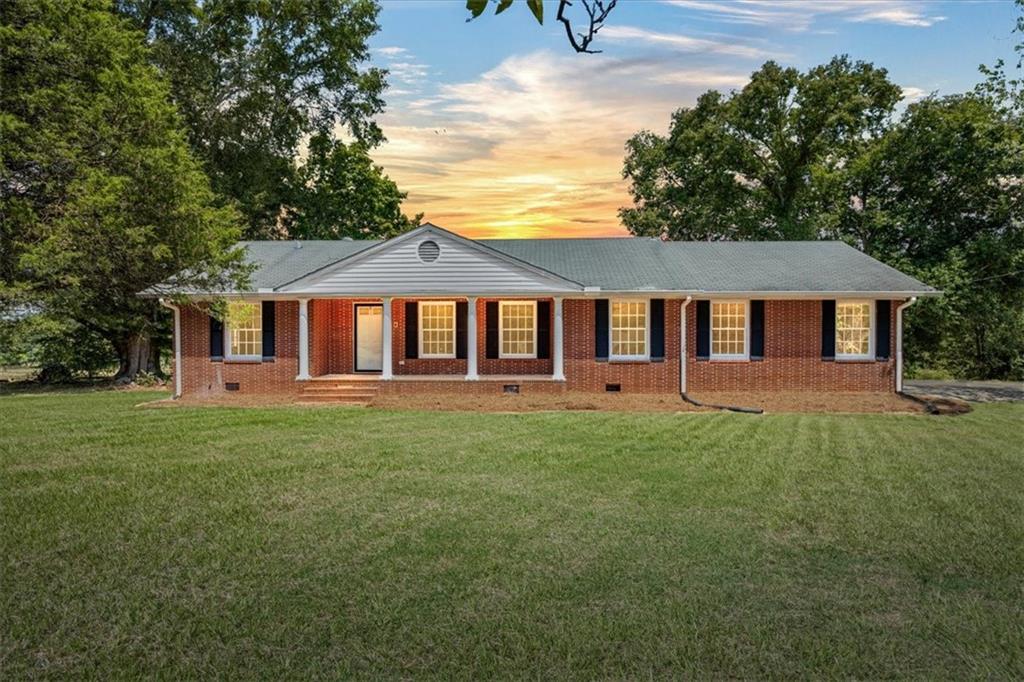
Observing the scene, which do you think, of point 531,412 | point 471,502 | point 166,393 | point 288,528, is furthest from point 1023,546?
point 166,393

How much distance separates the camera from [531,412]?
46.7ft

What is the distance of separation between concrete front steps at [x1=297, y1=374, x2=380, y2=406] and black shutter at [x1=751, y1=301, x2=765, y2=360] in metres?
9.40

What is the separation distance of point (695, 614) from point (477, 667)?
146cm

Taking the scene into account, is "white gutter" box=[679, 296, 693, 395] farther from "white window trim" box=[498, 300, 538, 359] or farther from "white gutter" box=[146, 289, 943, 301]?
"white window trim" box=[498, 300, 538, 359]

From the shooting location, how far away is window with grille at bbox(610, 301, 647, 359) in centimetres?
1711

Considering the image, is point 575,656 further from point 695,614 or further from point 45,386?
point 45,386

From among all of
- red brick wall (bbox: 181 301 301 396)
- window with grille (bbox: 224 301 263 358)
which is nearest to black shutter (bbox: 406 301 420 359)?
red brick wall (bbox: 181 301 301 396)

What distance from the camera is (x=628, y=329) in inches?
676

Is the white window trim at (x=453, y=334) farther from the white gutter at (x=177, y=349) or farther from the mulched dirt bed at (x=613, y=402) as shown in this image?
the white gutter at (x=177, y=349)

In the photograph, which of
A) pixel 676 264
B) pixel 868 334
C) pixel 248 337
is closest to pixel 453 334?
pixel 248 337

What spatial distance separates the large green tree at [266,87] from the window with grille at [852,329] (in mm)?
19266

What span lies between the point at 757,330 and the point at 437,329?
8317 mm

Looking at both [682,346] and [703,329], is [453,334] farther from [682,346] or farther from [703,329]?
[703,329]

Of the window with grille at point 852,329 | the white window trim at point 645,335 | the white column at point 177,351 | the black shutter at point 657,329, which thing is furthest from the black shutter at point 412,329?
the window with grille at point 852,329
